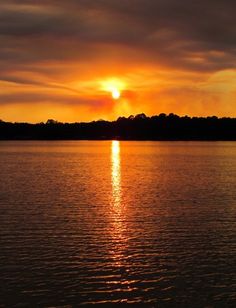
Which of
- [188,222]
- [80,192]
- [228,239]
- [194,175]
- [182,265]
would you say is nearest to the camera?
[182,265]

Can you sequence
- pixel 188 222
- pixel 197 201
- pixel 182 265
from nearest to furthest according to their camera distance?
pixel 182 265
pixel 188 222
pixel 197 201

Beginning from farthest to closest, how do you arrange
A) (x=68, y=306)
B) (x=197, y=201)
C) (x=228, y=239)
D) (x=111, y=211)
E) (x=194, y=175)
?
1. (x=194, y=175)
2. (x=197, y=201)
3. (x=111, y=211)
4. (x=228, y=239)
5. (x=68, y=306)

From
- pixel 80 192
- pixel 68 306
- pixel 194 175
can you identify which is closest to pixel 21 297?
pixel 68 306

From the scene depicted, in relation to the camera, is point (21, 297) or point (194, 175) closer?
point (21, 297)

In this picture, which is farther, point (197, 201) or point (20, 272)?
point (197, 201)

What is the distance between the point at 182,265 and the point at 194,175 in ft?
239

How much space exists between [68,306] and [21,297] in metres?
2.70

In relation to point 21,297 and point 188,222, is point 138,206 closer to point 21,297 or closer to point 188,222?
point 188,222

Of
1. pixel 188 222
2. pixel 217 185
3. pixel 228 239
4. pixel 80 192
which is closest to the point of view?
pixel 228 239

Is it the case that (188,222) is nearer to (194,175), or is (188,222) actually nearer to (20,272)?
(20,272)

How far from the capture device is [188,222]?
149 feet

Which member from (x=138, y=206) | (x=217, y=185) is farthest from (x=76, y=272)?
(x=217, y=185)

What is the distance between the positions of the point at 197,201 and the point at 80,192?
741 inches

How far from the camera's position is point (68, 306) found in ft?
76.7
